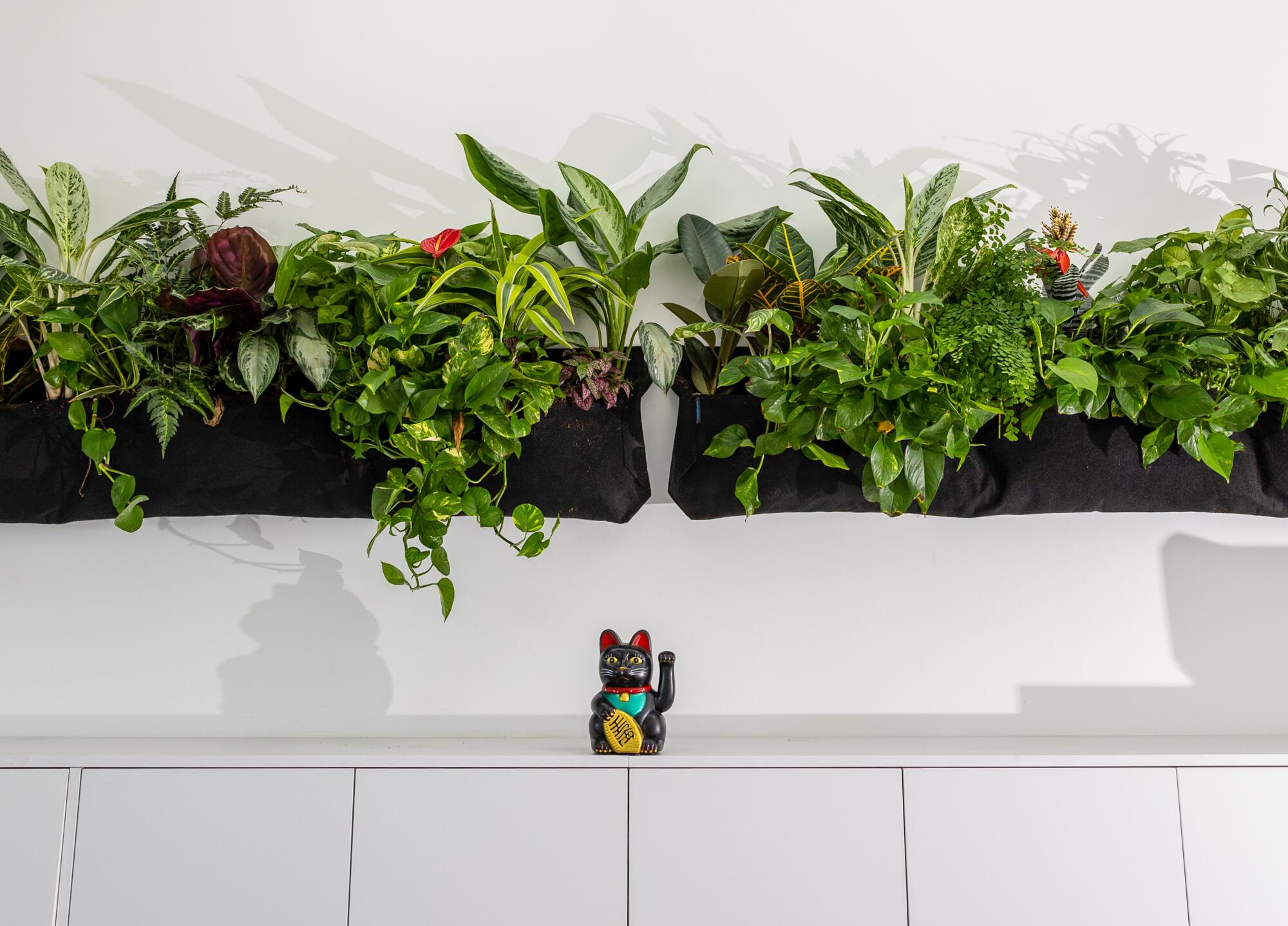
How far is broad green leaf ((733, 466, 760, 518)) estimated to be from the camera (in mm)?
1231

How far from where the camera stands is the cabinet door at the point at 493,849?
3.72 ft

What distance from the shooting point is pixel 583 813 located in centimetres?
114

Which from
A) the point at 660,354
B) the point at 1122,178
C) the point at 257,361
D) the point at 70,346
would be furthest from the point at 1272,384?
the point at 70,346

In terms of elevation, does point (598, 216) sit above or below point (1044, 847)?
above

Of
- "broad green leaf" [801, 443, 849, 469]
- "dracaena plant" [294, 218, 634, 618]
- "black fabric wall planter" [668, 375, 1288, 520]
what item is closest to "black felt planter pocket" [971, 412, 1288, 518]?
"black fabric wall planter" [668, 375, 1288, 520]

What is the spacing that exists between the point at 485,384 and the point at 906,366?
1.96 ft

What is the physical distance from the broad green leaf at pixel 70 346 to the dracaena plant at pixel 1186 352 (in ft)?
4.52

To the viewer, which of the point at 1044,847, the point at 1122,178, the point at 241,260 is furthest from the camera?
the point at 1122,178

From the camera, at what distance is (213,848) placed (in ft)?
3.79

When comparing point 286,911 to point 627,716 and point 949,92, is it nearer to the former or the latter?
point 627,716

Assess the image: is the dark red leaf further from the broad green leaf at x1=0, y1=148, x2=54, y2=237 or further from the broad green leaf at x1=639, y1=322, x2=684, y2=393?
the broad green leaf at x1=639, y1=322, x2=684, y2=393

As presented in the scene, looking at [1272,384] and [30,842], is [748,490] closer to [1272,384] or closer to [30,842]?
[1272,384]

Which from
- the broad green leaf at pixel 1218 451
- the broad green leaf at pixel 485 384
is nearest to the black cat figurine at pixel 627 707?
the broad green leaf at pixel 485 384

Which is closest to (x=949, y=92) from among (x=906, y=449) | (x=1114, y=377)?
(x=1114, y=377)
